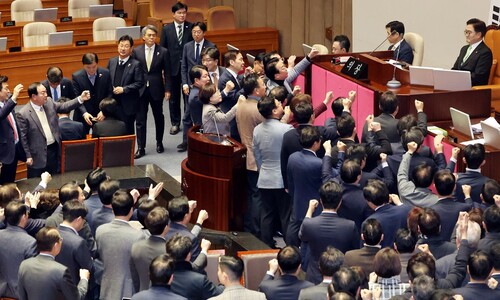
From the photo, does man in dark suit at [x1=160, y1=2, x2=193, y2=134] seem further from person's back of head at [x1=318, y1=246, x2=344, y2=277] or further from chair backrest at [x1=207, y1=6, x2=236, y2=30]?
person's back of head at [x1=318, y1=246, x2=344, y2=277]

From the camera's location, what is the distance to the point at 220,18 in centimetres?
1391

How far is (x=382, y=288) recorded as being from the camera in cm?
588

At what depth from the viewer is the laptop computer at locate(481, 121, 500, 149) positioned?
7.78 metres

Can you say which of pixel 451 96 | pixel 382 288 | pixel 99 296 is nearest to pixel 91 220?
pixel 99 296

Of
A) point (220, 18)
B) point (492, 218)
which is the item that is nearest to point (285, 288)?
point (492, 218)

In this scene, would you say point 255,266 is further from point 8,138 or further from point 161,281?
point 8,138

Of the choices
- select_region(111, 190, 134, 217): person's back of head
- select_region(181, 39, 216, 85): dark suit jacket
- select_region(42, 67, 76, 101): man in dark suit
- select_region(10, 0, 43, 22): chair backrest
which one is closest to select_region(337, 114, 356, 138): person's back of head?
select_region(111, 190, 134, 217): person's back of head

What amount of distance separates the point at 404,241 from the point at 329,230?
1.93ft

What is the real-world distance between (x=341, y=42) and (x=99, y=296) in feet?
14.1

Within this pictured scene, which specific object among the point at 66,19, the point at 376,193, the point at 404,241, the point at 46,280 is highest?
the point at 66,19

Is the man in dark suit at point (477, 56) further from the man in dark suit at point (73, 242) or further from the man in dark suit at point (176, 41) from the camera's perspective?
the man in dark suit at point (73, 242)

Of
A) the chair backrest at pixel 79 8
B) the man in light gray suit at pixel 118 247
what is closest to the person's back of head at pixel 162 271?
the man in light gray suit at pixel 118 247

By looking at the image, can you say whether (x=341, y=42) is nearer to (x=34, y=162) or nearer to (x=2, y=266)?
(x=34, y=162)

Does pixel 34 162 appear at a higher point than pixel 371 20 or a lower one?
A: lower
